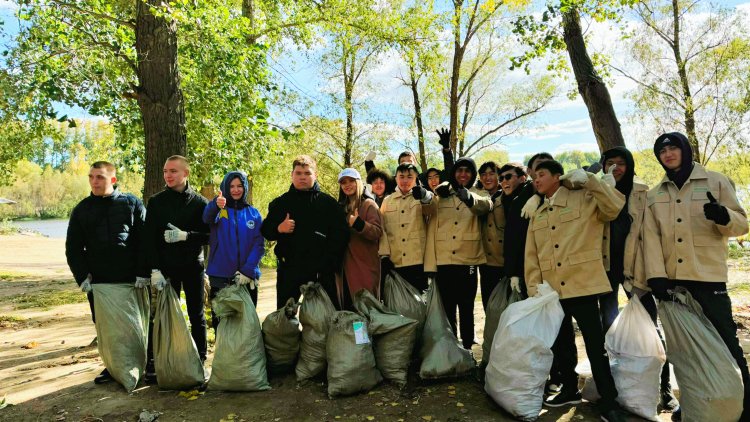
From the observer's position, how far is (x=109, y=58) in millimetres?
5984

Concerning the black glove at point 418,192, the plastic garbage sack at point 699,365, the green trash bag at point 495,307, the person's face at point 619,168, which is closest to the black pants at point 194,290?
the black glove at point 418,192

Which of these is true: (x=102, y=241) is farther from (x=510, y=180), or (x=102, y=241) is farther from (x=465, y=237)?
(x=510, y=180)

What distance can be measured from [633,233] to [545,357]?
1059 millimetres

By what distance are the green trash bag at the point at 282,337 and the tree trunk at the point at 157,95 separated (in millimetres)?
2341

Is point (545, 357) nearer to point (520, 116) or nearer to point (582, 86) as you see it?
point (582, 86)

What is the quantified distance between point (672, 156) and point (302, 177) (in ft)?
8.96

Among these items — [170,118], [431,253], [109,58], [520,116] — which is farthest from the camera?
[520,116]

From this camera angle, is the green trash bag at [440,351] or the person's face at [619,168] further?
the green trash bag at [440,351]

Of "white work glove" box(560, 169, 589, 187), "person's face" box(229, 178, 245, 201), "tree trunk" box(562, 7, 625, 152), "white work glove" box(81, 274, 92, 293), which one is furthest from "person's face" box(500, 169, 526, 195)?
"white work glove" box(81, 274, 92, 293)

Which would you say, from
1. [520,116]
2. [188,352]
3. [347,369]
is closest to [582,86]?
[347,369]

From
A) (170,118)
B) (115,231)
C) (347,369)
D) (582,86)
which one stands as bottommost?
(347,369)

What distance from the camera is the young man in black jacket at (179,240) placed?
12.0 ft

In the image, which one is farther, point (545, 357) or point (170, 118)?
point (170, 118)

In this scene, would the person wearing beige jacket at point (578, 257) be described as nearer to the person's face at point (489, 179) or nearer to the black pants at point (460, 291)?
the black pants at point (460, 291)
